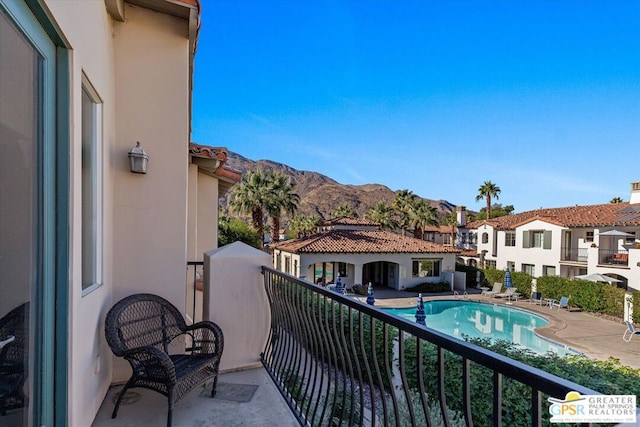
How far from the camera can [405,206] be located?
124 feet

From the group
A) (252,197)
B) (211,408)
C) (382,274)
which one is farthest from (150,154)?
(382,274)

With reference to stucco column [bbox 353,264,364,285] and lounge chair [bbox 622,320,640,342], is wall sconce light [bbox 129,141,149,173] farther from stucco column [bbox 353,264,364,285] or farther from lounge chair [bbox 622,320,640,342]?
stucco column [bbox 353,264,364,285]

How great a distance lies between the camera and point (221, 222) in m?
24.9

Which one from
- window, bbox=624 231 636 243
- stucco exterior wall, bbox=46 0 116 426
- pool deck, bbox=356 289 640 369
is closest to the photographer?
stucco exterior wall, bbox=46 0 116 426

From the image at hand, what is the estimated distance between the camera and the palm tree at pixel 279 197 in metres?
26.3

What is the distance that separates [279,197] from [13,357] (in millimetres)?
24984

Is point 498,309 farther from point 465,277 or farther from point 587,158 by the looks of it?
point 587,158

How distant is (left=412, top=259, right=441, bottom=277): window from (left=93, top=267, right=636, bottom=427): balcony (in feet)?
71.4

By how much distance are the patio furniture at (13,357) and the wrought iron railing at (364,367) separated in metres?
1.53

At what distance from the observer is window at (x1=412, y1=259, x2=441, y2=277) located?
25.8 metres

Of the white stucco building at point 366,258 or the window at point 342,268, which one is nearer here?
the white stucco building at point 366,258

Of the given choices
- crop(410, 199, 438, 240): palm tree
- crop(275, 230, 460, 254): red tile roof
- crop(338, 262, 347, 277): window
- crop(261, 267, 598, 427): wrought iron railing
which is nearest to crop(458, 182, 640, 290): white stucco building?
crop(410, 199, 438, 240): palm tree

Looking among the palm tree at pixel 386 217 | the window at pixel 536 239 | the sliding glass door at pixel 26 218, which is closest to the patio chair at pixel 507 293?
the window at pixel 536 239

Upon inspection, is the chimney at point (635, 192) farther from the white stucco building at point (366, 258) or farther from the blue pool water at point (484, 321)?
the blue pool water at point (484, 321)
